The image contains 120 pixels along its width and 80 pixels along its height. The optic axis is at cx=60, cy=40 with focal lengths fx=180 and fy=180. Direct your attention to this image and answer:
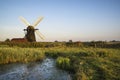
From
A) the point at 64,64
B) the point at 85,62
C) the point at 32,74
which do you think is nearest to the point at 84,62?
the point at 85,62

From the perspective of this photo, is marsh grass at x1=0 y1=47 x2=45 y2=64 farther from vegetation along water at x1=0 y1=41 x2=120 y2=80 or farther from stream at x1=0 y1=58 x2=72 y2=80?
stream at x1=0 y1=58 x2=72 y2=80

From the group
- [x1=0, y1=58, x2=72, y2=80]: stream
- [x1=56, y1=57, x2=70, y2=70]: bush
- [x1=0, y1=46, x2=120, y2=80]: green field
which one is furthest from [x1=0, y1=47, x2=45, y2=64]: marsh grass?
[x1=56, y1=57, x2=70, y2=70]: bush

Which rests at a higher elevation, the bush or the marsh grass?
the marsh grass

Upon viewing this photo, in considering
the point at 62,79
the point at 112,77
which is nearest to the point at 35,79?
the point at 62,79

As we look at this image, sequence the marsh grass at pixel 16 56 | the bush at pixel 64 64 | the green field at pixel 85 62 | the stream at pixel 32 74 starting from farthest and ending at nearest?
the marsh grass at pixel 16 56 → the bush at pixel 64 64 → the stream at pixel 32 74 → the green field at pixel 85 62

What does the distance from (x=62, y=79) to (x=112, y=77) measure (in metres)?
3.88

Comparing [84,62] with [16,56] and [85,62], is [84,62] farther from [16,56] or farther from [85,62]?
[16,56]

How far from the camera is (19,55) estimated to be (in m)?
22.4

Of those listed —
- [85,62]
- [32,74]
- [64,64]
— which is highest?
[85,62]

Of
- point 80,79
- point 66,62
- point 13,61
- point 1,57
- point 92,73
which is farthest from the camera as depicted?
point 13,61

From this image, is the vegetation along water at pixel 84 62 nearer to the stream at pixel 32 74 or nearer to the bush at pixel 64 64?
the bush at pixel 64 64

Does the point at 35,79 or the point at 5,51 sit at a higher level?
the point at 5,51

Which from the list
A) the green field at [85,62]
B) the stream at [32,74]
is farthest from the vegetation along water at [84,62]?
the stream at [32,74]

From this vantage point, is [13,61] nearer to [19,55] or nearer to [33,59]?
[19,55]
